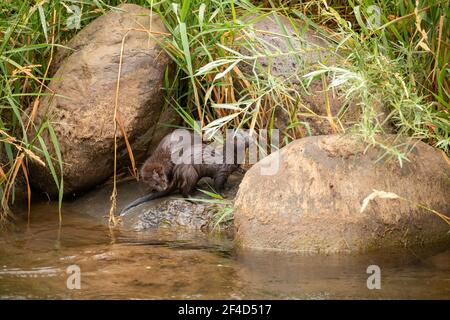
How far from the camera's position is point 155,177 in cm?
613

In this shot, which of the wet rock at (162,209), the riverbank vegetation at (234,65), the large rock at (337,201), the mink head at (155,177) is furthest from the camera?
the mink head at (155,177)

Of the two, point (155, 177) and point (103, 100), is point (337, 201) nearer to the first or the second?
point (155, 177)

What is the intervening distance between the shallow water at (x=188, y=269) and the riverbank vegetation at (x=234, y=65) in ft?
2.27

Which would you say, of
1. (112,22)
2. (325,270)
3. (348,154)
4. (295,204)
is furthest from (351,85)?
(112,22)

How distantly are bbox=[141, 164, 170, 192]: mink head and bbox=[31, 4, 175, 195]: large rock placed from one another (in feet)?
0.78

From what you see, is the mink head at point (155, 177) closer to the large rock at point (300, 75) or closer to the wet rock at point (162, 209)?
the wet rock at point (162, 209)

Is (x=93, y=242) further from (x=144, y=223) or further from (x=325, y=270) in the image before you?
(x=325, y=270)

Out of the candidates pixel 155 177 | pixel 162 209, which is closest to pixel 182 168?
pixel 155 177

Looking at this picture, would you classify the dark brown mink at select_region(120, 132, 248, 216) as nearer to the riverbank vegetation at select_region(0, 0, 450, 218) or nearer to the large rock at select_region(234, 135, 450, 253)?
the riverbank vegetation at select_region(0, 0, 450, 218)

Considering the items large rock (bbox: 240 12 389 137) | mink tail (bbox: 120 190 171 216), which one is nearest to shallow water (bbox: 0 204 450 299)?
mink tail (bbox: 120 190 171 216)

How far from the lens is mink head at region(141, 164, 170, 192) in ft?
20.1

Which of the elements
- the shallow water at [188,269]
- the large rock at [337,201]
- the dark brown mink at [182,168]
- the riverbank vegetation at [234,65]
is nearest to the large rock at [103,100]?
the riverbank vegetation at [234,65]

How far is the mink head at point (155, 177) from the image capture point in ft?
20.1

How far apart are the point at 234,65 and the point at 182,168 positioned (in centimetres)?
83
